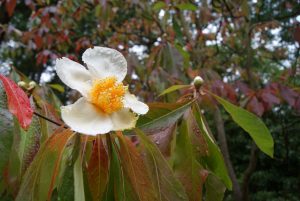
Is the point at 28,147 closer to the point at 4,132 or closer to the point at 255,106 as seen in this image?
the point at 4,132

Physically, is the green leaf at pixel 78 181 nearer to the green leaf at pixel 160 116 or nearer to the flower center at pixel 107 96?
the flower center at pixel 107 96

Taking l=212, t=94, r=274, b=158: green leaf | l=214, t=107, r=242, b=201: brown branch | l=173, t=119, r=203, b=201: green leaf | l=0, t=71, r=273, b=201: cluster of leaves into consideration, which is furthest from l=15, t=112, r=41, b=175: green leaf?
l=214, t=107, r=242, b=201: brown branch

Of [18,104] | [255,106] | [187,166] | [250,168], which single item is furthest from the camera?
[250,168]

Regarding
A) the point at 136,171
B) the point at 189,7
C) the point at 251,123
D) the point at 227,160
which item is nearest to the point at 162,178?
the point at 136,171

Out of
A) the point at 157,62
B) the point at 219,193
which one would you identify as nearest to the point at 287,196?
the point at 157,62

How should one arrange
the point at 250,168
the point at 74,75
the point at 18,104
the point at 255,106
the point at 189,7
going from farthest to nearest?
the point at 250,168 < the point at 255,106 < the point at 189,7 < the point at 74,75 < the point at 18,104

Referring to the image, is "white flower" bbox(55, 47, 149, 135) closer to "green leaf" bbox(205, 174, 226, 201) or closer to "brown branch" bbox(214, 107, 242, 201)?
"green leaf" bbox(205, 174, 226, 201)

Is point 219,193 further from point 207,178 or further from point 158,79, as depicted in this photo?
point 158,79

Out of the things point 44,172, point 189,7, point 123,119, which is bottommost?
point 44,172
